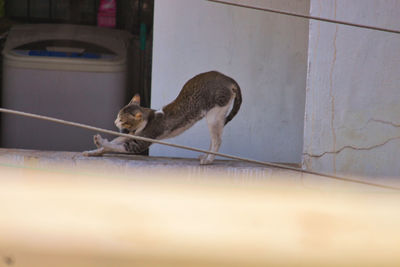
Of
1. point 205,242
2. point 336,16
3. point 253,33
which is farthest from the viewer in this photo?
point 253,33

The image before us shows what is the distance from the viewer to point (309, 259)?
6.37 feet

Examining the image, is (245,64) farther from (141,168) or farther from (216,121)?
(141,168)

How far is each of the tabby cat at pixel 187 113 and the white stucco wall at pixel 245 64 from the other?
0.63m

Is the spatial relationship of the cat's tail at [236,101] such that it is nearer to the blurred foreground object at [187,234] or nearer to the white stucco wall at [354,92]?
the white stucco wall at [354,92]

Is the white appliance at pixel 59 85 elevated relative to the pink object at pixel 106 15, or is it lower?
lower

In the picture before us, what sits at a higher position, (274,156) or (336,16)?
(336,16)

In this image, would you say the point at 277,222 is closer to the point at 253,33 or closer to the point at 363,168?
the point at 363,168

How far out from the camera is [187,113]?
3896mm

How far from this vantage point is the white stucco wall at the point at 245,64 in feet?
14.9

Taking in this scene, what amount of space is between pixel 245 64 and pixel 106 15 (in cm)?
158

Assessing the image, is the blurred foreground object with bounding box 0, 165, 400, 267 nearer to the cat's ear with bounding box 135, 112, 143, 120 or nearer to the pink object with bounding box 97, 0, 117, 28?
the cat's ear with bounding box 135, 112, 143, 120

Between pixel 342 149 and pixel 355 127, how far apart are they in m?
0.14

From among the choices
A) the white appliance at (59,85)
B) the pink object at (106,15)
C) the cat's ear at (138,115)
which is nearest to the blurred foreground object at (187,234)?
the cat's ear at (138,115)

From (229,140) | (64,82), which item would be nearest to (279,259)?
(229,140)
